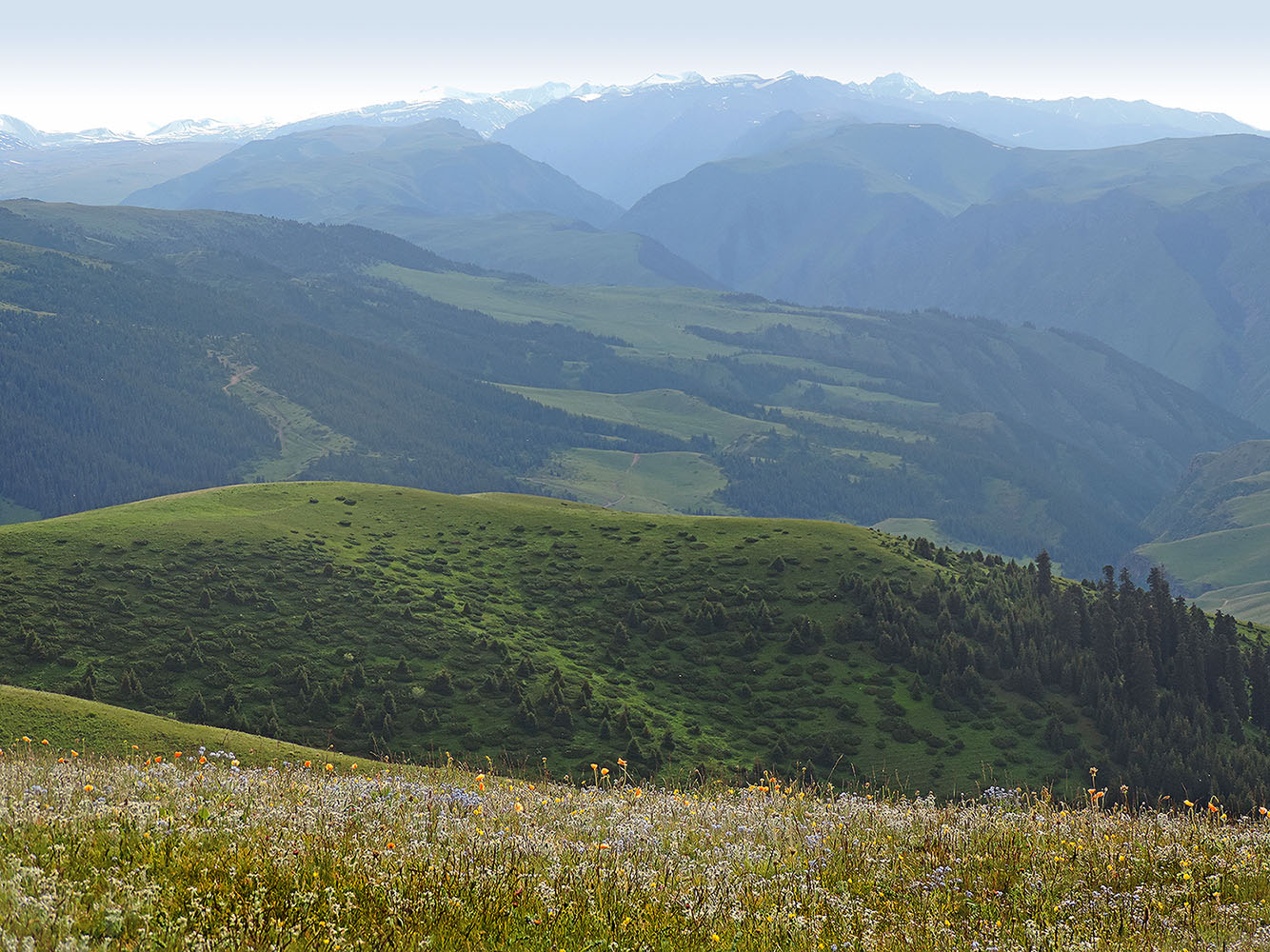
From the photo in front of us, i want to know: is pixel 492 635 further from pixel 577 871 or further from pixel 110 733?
pixel 577 871

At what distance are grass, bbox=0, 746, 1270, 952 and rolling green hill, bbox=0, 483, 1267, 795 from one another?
174 feet

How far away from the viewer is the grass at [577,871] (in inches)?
392

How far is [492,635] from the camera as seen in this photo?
91812 mm

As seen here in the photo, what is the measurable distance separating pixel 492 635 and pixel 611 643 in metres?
11.7

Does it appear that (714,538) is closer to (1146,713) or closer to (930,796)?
(1146,713)

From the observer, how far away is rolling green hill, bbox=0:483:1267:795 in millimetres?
74250

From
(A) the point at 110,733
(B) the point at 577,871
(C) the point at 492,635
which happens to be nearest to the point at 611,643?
(C) the point at 492,635

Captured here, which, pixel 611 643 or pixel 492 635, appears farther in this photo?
pixel 611 643

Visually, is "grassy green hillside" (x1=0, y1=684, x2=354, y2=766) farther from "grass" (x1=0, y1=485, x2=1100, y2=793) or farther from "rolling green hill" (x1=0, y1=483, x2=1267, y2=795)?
"rolling green hill" (x1=0, y1=483, x2=1267, y2=795)

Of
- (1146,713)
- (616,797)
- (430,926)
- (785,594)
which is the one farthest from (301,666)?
(1146,713)

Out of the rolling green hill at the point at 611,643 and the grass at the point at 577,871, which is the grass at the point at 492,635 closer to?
the rolling green hill at the point at 611,643

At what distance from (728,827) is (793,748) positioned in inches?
2575

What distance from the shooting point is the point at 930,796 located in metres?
19.1

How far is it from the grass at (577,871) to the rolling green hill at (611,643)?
5291 cm
